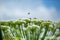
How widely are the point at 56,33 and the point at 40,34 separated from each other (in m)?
0.30

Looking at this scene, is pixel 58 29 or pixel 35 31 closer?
pixel 35 31

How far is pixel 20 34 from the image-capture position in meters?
3.84

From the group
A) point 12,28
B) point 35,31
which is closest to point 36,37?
point 35,31

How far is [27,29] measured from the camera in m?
3.75

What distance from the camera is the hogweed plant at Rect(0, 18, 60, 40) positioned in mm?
3751

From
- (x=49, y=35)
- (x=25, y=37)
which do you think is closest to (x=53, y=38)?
(x=49, y=35)

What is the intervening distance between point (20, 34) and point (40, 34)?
22 cm

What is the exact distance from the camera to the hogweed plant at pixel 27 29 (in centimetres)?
375

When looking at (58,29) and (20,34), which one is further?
(58,29)

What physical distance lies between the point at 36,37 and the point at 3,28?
1.20ft

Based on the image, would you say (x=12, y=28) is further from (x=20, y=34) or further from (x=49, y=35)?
(x=49, y=35)

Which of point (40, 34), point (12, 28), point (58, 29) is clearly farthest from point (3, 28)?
point (58, 29)

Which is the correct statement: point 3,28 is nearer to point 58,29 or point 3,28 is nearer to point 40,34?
point 40,34

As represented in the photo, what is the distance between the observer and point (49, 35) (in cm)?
397
